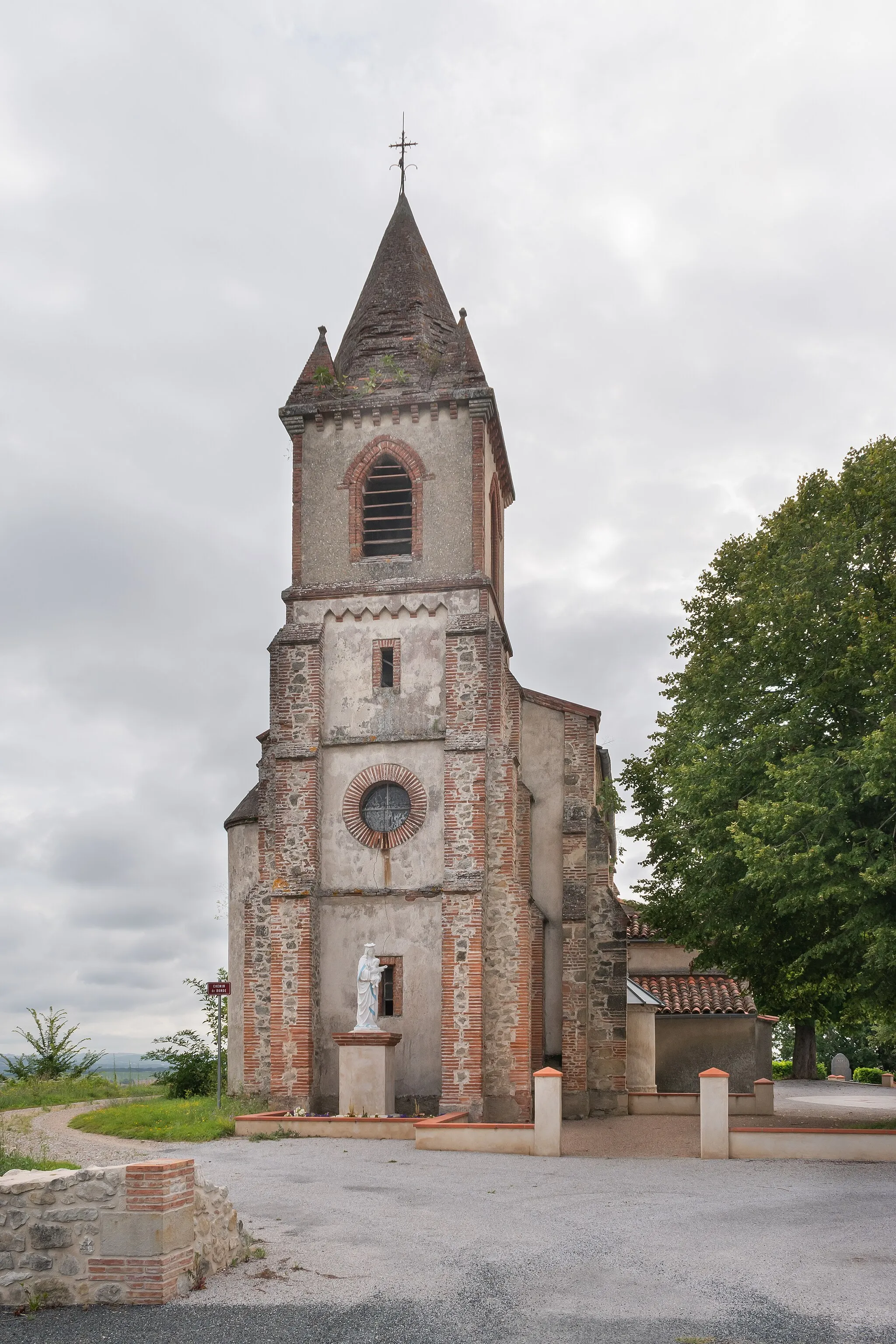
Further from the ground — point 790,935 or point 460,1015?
point 790,935

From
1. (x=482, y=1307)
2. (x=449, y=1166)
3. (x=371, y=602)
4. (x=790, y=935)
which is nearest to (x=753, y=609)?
(x=790, y=935)

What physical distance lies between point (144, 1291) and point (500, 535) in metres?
21.3

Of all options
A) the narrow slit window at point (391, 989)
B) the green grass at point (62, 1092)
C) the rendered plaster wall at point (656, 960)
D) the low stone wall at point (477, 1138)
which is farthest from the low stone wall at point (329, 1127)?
the rendered plaster wall at point (656, 960)

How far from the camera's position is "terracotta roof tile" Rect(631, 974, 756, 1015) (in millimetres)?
31578

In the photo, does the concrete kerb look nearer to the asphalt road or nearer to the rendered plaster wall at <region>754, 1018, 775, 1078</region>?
the asphalt road

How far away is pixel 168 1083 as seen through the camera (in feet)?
96.1

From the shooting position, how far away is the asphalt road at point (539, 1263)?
8297 millimetres

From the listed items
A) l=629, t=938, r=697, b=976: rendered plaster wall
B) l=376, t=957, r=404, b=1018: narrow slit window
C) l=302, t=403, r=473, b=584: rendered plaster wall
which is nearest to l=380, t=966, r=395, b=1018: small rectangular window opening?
l=376, t=957, r=404, b=1018: narrow slit window

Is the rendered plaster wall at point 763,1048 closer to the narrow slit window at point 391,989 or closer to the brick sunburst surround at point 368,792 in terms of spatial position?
the narrow slit window at point 391,989

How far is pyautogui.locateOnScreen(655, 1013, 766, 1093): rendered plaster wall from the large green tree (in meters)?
9.77

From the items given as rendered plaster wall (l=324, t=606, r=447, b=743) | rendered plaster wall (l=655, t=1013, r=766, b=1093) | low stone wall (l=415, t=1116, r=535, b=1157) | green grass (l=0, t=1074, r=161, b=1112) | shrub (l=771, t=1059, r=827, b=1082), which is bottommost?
shrub (l=771, t=1059, r=827, b=1082)

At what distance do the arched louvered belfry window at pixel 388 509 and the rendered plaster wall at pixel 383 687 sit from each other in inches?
63.4

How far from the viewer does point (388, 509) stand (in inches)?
1022

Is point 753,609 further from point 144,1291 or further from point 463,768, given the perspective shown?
point 144,1291
